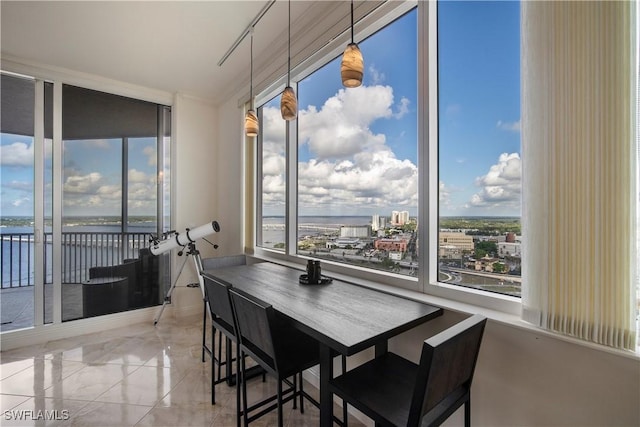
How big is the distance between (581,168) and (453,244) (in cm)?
73

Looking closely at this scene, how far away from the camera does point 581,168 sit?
1.04m

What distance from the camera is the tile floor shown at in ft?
6.27

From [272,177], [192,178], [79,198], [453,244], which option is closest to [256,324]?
A: [453,244]

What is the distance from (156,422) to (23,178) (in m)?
2.88

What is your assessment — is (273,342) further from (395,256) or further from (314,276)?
(395,256)

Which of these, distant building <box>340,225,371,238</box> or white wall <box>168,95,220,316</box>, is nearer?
distant building <box>340,225,371,238</box>

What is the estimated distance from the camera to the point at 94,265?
3412mm

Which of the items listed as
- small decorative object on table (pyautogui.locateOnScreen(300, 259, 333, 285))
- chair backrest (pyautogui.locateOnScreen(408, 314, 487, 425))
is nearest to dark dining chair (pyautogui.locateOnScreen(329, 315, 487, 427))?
chair backrest (pyautogui.locateOnScreen(408, 314, 487, 425))

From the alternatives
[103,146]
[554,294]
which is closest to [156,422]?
[554,294]

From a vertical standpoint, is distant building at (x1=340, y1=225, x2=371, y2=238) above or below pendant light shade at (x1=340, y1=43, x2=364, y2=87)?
below

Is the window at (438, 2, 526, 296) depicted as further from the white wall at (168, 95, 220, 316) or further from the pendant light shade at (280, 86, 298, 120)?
the white wall at (168, 95, 220, 316)

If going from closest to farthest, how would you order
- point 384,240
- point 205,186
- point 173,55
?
1. point 384,240
2. point 173,55
3. point 205,186

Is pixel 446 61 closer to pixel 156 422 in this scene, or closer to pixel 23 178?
pixel 156 422

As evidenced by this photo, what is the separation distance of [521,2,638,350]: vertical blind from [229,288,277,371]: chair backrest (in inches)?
43.5
